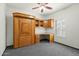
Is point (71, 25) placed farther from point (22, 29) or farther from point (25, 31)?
point (22, 29)

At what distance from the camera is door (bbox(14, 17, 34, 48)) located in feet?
15.3

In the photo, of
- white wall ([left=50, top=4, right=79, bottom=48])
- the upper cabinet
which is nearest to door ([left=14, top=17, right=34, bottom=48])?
the upper cabinet

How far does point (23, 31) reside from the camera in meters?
5.01

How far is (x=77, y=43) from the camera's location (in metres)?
4.33

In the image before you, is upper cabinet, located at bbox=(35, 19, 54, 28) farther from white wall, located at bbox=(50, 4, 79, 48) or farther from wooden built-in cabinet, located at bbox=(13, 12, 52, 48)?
wooden built-in cabinet, located at bbox=(13, 12, 52, 48)

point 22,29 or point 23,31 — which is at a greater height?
point 22,29

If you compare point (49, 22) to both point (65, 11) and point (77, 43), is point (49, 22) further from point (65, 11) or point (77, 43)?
point (77, 43)

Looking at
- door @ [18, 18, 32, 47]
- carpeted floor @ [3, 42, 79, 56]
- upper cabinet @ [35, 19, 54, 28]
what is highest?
upper cabinet @ [35, 19, 54, 28]

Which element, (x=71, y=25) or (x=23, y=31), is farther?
(x=23, y=31)

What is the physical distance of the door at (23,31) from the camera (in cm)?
466

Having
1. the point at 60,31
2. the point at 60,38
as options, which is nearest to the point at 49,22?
the point at 60,31

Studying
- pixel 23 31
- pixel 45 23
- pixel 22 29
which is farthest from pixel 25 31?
pixel 45 23

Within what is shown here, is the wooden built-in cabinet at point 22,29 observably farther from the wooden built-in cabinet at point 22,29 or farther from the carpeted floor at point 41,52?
the carpeted floor at point 41,52

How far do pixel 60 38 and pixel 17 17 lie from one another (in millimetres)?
3603
